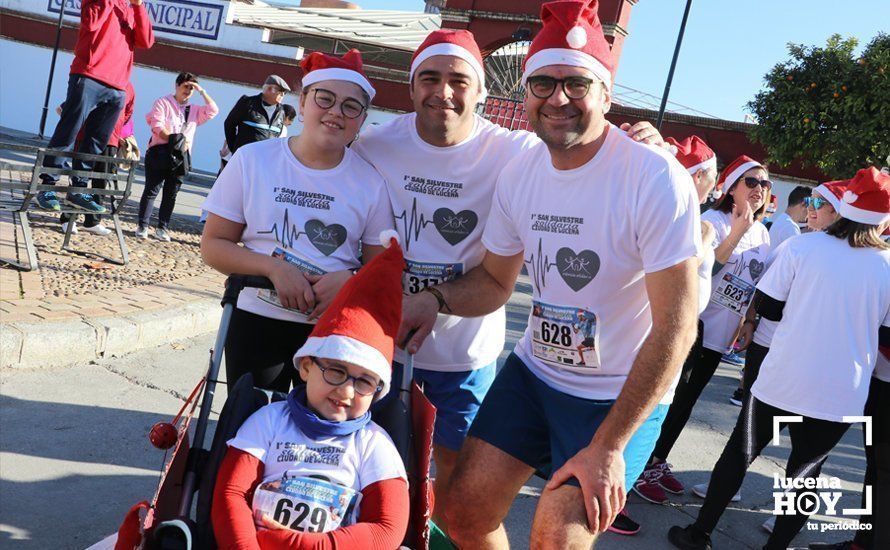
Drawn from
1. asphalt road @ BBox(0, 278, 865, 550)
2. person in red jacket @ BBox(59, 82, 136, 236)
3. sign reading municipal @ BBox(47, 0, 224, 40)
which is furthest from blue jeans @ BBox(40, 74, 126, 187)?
sign reading municipal @ BBox(47, 0, 224, 40)

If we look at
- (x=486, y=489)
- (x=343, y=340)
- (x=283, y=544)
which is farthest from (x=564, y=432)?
(x=283, y=544)

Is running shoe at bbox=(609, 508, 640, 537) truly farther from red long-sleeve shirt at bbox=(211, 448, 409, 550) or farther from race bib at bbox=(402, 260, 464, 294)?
red long-sleeve shirt at bbox=(211, 448, 409, 550)

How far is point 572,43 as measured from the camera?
2.54m

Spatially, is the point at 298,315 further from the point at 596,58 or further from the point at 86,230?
the point at 86,230

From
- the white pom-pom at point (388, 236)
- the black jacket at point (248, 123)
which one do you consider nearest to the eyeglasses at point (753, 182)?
the white pom-pom at point (388, 236)

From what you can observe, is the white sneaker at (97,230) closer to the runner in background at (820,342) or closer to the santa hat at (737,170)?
the santa hat at (737,170)

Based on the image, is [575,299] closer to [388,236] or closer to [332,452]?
[388,236]

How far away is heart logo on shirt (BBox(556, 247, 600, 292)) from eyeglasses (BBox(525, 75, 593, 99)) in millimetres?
505

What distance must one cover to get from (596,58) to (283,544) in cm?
179

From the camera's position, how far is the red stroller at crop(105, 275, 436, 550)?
7.07 feet

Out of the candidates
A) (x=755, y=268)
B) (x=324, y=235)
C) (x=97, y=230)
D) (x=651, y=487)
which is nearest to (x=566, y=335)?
(x=324, y=235)

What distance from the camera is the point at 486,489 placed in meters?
2.83

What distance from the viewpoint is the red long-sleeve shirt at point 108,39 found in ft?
22.4

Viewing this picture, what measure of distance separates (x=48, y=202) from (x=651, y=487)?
5.55 meters
